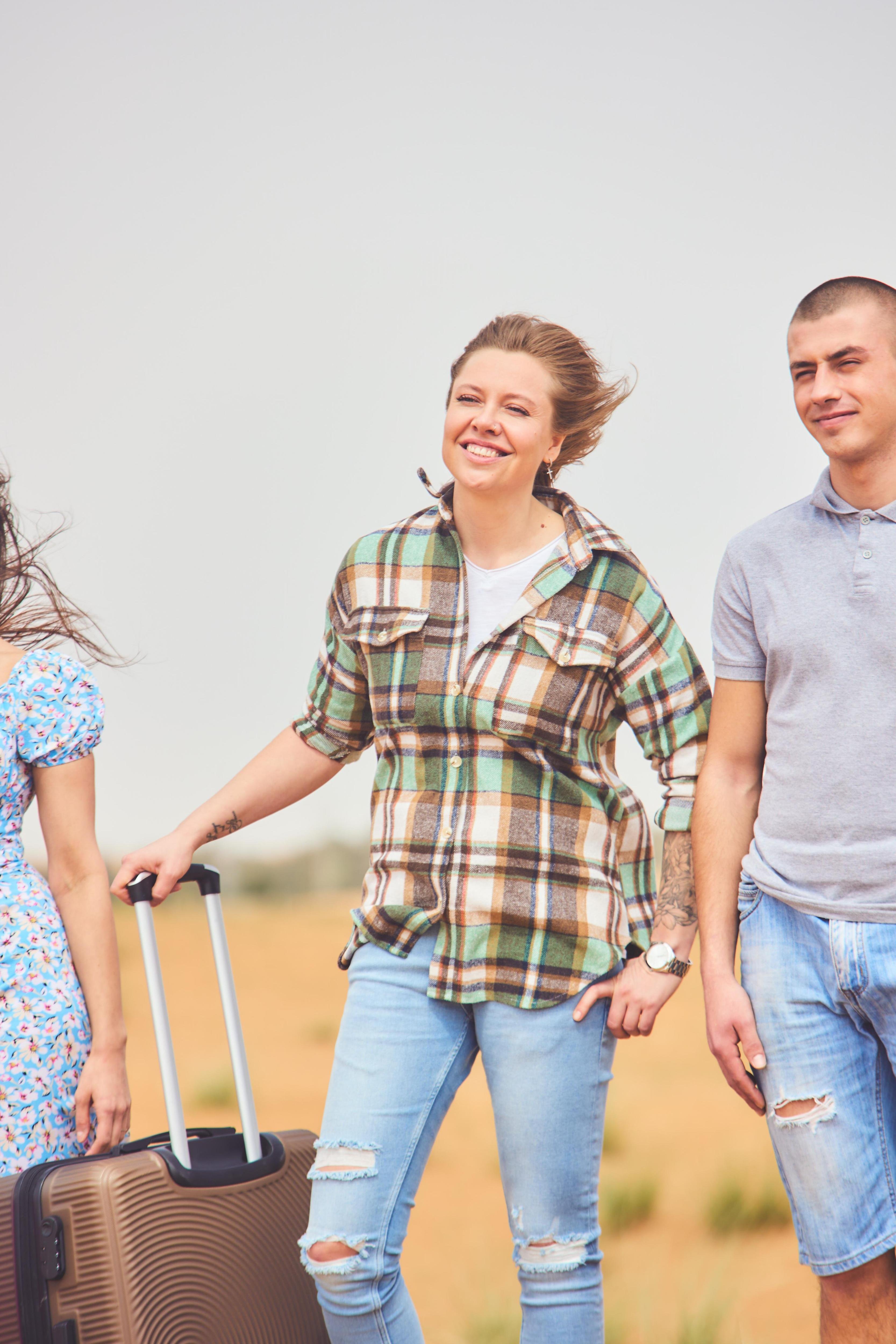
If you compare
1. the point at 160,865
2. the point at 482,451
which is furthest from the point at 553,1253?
the point at 482,451

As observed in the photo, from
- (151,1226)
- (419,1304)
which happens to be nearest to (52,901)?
(151,1226)

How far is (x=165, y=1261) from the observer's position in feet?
6.49

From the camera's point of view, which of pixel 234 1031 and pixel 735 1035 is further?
pixel 234 1031

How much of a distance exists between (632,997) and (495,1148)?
8364 mm

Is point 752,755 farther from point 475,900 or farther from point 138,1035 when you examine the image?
point 138,1035

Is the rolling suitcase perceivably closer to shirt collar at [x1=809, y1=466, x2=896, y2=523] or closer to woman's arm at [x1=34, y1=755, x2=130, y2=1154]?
woman's arm at [x1=34, y1=755, x2=130, y2=1154]

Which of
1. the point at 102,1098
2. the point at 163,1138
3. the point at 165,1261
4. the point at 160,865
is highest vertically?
the point at 160,865

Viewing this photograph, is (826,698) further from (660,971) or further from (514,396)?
(514,396)

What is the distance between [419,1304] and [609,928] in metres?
4.94

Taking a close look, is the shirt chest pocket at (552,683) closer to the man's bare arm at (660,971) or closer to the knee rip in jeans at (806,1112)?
the man's bare arm at (660,971)

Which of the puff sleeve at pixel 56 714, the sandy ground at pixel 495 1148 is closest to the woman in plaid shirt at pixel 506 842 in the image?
the puff sleeve at pixel 56 714

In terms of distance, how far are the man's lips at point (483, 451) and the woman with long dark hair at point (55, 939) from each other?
825 mm

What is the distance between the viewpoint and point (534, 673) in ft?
7.14

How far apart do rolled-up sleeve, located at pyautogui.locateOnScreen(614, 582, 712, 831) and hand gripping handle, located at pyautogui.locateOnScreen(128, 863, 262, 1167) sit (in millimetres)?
803
